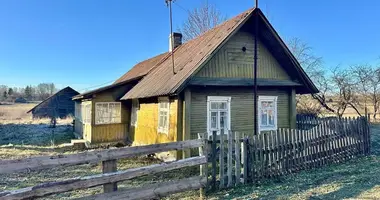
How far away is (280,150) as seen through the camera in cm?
778

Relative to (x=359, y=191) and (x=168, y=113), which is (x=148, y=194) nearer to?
(x=359, y=191)

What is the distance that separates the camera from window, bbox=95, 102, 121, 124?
15.8 m

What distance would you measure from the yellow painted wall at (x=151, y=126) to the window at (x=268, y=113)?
399 cm

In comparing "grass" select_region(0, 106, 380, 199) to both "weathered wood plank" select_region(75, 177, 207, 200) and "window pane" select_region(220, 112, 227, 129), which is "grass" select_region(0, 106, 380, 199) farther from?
"window pane" select_region(220, 112, 227, 129)

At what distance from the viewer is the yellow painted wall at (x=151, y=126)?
10875mm

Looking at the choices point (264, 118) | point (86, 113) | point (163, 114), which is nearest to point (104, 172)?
point (163, 114)

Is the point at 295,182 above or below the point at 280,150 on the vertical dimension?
below

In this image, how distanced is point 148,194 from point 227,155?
2184 millimetres

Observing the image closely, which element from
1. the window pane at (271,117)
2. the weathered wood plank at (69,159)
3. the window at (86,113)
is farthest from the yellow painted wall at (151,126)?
the weathered wood plank at (69,159)

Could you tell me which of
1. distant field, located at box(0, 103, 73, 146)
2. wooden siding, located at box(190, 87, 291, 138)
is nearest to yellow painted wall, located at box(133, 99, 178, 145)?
wooden siding, located at box(190, 87, 291, 138)

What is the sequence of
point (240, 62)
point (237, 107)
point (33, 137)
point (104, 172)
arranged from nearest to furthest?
point (104, 172), point (237, 107), point (240, 62), point (33, 137)

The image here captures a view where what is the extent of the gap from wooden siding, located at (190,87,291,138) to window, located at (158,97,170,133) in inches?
47.2

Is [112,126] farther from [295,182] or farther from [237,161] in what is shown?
[295,182]

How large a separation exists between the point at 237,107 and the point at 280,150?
13.8 feet
